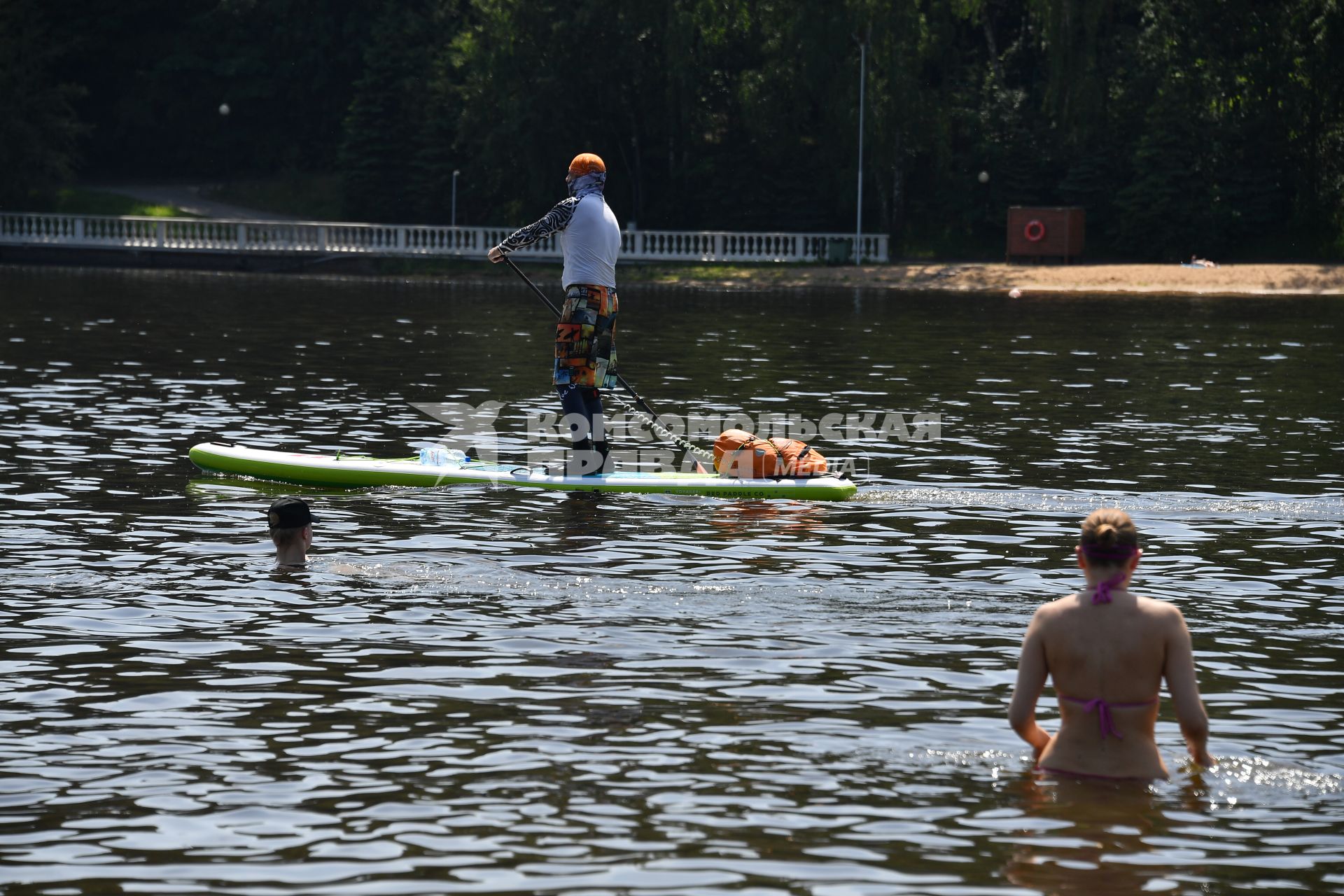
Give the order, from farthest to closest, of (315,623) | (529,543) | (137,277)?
1. (137,277)
2. (529,543)
3. (315,623)

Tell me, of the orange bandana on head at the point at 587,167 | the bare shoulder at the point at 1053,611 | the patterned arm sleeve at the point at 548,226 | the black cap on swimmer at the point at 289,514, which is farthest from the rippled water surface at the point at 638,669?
the orange bandana on head at the point at 587,167

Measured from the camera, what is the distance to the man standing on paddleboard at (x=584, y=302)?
16141mm

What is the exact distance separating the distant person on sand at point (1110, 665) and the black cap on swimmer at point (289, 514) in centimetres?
604

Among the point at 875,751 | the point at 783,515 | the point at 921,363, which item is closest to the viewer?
the point at 875,751

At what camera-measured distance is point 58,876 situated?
23.0 ft

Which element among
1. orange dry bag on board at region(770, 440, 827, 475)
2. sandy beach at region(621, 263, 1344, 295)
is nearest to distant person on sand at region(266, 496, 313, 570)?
orange dry bag on board at region(770, 440, 827, 475)

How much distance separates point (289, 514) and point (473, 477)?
4.38 meters

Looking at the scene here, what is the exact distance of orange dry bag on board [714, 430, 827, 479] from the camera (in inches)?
630

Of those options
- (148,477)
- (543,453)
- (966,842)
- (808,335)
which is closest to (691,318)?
(808,335)

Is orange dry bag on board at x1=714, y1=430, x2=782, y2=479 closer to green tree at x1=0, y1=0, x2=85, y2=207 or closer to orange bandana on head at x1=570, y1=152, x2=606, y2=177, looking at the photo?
orange bandana on head at x1=570, y1=152, x2=606, y2=177

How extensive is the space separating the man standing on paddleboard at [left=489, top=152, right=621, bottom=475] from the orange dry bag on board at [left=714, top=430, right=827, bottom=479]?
3.97ft

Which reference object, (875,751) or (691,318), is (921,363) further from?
(875,751)

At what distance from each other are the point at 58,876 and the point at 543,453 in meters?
12.0

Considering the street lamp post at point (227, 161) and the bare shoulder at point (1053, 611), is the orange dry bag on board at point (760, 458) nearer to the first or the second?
the bare shoulder at point (1053, 611)
